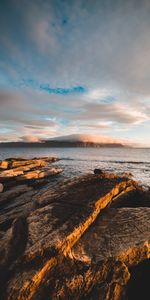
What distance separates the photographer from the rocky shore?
4.39 meters

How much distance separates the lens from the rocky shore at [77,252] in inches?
173

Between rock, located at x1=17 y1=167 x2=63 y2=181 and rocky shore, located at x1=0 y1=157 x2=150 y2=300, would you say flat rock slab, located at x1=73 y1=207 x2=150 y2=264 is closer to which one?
rocky shore, located at x1=0 y1=157 x2=150 y2=300

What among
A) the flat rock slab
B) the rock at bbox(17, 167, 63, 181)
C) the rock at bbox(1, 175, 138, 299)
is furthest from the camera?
the rock at bbox(17, 167, 63, 181)

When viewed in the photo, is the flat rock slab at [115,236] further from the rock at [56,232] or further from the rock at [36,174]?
the rock at [36,174]

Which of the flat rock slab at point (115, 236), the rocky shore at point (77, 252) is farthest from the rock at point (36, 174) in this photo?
Result: the flat rock slab at point (115, 236)

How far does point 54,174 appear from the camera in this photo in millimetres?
31141

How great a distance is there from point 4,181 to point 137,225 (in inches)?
802

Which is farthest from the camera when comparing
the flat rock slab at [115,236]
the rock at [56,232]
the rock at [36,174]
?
the rock at [36,174]

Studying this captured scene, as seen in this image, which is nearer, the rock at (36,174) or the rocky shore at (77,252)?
the rocky shore at (77,252)

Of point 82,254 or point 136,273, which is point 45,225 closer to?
point 82,254

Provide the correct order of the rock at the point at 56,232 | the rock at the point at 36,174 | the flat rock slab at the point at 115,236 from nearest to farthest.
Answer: the rock at the point at 56,232, the flat rock slab at the point at 115,236, the rock at the point at 36,174

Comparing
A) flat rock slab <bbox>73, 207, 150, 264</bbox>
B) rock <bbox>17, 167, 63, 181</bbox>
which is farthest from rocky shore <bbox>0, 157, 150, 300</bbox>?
rock <bbox>17, 167, 63, 181</bbox>

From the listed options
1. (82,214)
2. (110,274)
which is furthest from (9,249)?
(110,274)

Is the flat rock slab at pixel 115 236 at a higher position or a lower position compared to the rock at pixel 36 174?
higher
